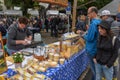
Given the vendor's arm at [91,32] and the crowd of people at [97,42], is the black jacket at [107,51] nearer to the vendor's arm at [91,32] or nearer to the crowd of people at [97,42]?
the crowd of people at [97,42]

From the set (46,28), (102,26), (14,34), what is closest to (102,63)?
(102,26)

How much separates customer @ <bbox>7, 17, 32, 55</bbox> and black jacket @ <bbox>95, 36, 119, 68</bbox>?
1.80 m

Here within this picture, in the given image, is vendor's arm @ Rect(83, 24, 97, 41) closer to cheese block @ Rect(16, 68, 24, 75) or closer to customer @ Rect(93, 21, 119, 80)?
customer @ Rect(93, 21, 119, 80)

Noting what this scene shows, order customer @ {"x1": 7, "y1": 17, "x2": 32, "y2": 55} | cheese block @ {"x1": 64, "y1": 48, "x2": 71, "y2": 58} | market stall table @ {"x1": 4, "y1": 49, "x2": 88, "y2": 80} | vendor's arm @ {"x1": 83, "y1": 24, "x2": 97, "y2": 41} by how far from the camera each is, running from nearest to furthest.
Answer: market stall table @ {"x1": 4, "y1": 49, "x2": 88, "y2": 80} → vendor's arm @ {"x1": 83, "y1": 24, "x2": 97, "y2": 41} → cheese block @ {"x1": 64, "y1": 48, "x2": 71, "y2": 58} → customer @ {"x1": 7, "y1": 17, "x2": 32, "y2": 55}

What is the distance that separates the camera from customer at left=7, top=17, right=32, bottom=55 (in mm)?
6051

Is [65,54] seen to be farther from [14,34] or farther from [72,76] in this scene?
[14,34]

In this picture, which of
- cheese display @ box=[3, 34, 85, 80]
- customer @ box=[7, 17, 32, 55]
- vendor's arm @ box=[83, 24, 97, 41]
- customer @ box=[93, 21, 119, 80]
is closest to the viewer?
cheese display @ box=[3, 34, 85, 80]

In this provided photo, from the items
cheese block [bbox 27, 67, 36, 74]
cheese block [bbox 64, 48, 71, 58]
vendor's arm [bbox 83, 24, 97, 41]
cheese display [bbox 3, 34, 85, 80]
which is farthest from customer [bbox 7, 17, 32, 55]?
cheese block [bbox 27, 67, 36, 74]

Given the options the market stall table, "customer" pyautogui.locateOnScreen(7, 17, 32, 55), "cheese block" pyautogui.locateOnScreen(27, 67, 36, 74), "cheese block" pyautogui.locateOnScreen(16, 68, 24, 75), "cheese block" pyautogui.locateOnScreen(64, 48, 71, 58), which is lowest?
the market stall table

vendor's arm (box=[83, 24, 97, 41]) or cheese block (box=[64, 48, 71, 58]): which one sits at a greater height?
vendor's arm (box=[83, 24, 97, 41])

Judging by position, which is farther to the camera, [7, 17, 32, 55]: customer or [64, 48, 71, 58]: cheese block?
[7, 17, 32, 55]: customer

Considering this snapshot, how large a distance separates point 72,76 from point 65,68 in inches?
28.6

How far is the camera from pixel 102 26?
16.1ft

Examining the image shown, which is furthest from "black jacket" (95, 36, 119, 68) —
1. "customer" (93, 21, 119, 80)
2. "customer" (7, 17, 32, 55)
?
"customer" (7, 17, 32, 55)
